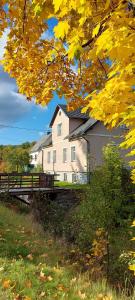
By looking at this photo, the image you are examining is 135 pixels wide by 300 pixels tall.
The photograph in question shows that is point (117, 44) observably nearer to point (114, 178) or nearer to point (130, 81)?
point (130, 81)

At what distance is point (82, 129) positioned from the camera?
96.6 feet

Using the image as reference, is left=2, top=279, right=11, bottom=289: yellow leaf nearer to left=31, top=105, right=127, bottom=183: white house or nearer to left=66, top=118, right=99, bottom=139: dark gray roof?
left=31, top=105, right=127, bottom=183: white house

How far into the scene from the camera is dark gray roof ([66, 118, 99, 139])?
1114 inches

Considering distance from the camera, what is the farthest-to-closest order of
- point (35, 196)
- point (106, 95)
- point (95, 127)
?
point (95, 127) < point (35, 196) < point (106, 95)

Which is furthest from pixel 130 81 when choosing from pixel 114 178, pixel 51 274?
pixel 114 178

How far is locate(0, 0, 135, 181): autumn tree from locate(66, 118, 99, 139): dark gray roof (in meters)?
21.8

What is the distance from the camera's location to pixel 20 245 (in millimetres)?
8516

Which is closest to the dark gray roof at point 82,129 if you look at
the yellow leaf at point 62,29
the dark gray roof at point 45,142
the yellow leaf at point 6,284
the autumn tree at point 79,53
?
the dark gray roof at point 45,142

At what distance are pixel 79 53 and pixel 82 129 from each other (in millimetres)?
26878

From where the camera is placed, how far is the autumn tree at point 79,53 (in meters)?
2.16

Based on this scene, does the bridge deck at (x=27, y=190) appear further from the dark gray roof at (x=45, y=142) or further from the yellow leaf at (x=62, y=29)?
the dark gray roof at (x=45, y=142)

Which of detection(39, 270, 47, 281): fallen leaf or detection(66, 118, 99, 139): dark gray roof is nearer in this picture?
detection(39, 270, 47, 281): fallen leaf

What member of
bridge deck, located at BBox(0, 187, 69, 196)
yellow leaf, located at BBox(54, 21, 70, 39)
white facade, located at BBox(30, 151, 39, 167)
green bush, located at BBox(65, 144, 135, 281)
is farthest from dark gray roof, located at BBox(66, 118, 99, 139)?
yellow leaf, located at BBox(54, 21, 70, 39)

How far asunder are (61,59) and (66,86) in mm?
637
